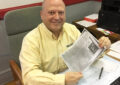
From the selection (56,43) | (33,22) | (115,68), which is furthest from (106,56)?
(33,22)

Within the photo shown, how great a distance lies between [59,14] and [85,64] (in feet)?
1.35

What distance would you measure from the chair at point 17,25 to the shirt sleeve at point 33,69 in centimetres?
32

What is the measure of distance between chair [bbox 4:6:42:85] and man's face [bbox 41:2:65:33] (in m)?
0.29

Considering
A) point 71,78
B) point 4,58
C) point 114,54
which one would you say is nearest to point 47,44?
point 71,78

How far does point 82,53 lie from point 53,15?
0.35m

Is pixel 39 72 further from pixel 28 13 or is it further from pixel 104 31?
pixel 104 31

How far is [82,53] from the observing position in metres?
0.92

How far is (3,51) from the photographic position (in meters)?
1.66

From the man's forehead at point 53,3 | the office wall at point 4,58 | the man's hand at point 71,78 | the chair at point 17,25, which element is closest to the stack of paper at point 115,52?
the man's hand at point 71,78

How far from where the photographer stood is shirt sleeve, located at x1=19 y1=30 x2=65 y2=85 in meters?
0.76

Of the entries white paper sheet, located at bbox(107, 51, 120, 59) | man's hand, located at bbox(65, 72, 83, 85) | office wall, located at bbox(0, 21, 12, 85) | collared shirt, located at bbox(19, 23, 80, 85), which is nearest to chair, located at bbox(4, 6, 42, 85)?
collared shirt, located at bbox(19, 23, 80, 85)

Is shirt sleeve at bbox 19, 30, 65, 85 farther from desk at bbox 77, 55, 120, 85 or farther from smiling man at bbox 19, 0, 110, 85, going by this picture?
desk at bbox 77, 55, 120, 85

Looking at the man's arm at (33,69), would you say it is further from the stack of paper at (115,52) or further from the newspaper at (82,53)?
the stack of paper at (115,52)

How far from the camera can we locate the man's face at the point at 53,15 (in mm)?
944
